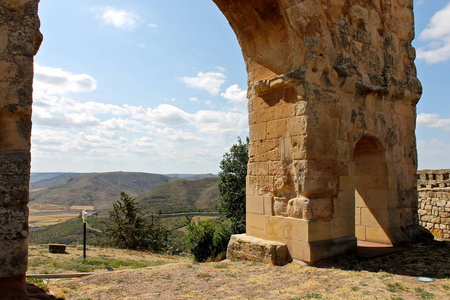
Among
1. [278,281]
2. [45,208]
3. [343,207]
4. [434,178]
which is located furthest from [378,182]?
[45,208]

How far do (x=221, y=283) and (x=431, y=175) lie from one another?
9364 mm

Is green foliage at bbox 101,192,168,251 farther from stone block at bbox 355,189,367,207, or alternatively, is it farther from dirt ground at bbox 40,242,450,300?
dirt ground at bbox 40,242,450,300

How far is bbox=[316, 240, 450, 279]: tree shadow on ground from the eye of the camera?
4984mm

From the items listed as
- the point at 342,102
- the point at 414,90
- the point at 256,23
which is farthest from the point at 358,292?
the point at 414,90

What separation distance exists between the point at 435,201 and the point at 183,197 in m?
48.4

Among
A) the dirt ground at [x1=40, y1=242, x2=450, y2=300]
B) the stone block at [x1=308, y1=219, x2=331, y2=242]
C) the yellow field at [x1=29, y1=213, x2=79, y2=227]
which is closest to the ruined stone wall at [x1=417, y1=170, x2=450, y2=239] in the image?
the dirt ground at [x1=40, y1=242, x2=450, y2=300]

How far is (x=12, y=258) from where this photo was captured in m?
2.96

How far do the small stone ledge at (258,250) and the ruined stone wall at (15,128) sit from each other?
3652 millimetres

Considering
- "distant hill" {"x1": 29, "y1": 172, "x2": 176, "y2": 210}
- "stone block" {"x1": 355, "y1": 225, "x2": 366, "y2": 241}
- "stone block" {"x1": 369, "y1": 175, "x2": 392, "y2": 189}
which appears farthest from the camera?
"distant hill" {"x1": 29, "y1": 172, "x2": 176, "y2": 210}

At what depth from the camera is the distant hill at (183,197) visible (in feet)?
158

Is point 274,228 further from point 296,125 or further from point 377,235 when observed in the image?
point 377,235

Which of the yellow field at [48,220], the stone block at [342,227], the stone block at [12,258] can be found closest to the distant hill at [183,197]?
the yellow field at [48,220]

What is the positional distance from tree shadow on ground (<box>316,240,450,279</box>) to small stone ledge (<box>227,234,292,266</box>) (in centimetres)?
59

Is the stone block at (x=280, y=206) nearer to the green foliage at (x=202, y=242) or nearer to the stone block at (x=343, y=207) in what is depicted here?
the stone block at (x=343, y=207)
